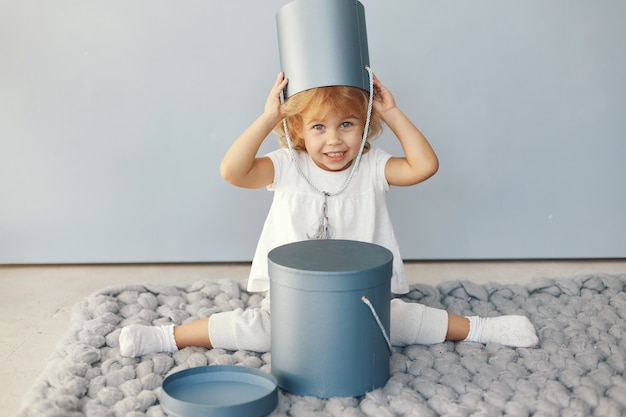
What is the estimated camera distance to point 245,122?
1802 millimetres

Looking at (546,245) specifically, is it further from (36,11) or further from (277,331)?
(36,11)

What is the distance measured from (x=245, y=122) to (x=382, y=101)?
0.54 metres

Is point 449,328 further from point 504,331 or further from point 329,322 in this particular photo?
point 329,322

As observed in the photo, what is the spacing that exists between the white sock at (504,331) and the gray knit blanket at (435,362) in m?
0.02

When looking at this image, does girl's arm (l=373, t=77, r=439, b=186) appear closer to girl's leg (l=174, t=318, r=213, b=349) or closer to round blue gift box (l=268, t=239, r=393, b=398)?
round blue gift box (l=268, t=239, r=393, b=398)

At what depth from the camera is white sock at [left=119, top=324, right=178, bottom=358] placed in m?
1.23

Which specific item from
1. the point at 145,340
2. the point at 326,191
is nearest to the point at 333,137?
the point at 326,191

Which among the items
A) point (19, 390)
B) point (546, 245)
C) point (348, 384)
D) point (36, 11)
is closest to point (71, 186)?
point (36, 11)

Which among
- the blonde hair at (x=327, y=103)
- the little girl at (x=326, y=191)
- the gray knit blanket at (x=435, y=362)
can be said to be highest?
the blonde hair at (x=327, y=103)

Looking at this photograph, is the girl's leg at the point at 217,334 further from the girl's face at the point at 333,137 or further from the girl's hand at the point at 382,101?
the girl's hand at the point at 382,101

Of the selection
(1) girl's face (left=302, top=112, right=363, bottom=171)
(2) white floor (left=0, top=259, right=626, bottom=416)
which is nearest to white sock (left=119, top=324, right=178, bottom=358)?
(2) white floor (left=0, top=259, right=626, bottom=416)

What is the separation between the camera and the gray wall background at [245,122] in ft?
5.80

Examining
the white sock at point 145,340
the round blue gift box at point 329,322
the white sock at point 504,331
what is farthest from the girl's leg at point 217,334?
the white sock at point 504,331

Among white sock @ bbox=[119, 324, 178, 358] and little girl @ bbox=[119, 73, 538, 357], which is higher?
little girl @ bbox=[119, 73, 538, 357]
